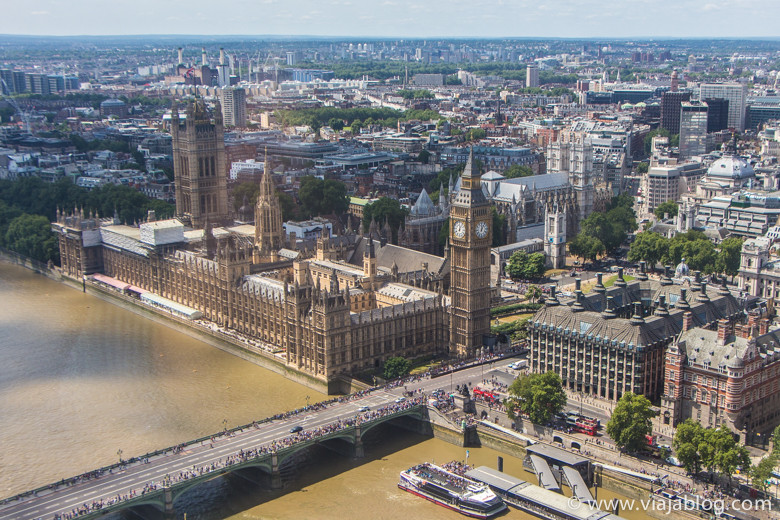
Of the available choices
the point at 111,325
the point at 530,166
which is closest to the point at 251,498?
the point at 111,325

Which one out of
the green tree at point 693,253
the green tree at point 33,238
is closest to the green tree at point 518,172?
the green tree at point 693,253

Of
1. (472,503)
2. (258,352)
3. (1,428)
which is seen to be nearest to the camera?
(472,503)

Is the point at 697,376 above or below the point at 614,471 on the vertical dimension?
above

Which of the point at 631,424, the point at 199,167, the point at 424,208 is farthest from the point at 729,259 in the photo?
the point at 199,167

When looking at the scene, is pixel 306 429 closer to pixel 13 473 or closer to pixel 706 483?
pixel 13 473

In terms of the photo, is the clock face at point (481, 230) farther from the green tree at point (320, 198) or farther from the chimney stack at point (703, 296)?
the green tree at point (320, 198)

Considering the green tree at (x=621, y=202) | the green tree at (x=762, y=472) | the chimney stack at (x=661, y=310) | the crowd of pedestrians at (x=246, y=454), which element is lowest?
the crowd of pedestrians at (x=246, y=454)

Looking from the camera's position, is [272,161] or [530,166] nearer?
[272,161]
